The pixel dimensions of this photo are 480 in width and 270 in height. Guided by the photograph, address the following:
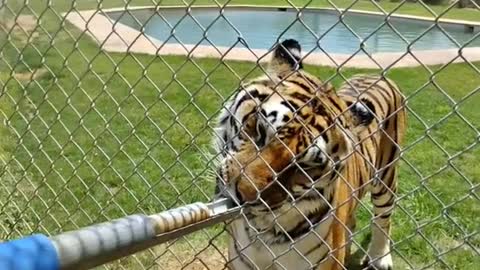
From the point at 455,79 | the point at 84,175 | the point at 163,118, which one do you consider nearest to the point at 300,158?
the point at 84,175

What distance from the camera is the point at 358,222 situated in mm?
3641

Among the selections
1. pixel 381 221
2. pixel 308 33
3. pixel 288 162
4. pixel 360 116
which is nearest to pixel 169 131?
pixel 381 221

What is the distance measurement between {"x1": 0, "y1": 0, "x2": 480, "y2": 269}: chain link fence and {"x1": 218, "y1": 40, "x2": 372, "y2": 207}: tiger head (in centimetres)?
8

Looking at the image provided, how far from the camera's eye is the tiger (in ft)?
6.06

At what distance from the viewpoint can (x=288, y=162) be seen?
1.86 meters

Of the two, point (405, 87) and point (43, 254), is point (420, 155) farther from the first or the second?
point (43, 254)

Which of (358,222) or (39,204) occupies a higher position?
(39,204)

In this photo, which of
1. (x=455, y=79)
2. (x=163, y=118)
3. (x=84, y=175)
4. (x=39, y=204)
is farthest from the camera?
(x=455, y=79)

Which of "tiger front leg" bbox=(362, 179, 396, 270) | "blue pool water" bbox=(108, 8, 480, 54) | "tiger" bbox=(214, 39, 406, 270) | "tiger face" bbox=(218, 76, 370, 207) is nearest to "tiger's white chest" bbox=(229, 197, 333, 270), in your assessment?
"tiger" bbox=(214, 39, 406, 270)

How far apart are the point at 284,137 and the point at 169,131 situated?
3225 mm

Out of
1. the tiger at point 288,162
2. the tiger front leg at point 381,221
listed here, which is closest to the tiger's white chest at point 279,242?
the tiger at point 288,162

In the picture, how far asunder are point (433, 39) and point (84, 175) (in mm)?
9066

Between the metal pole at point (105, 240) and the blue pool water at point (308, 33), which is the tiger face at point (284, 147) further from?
the blue pool water at point (308, 33)

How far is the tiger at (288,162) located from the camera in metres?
1.85
